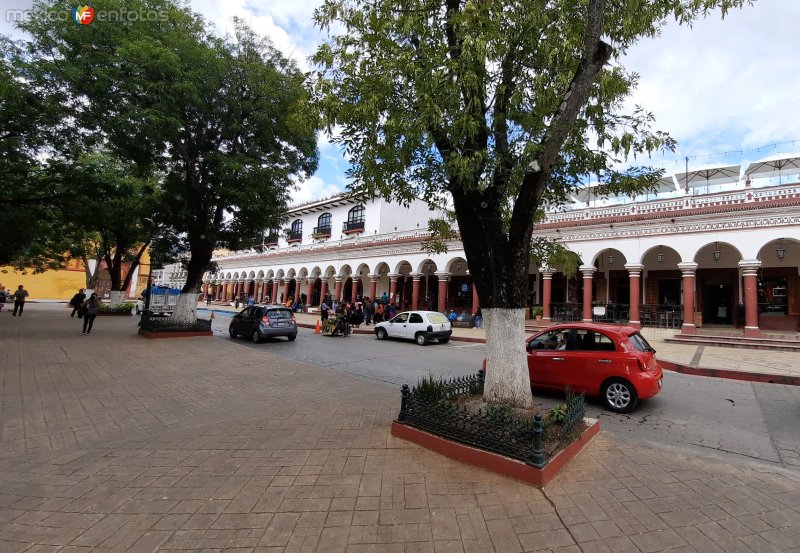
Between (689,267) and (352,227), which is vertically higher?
(352,227)

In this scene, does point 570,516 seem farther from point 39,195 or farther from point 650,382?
point 39,195

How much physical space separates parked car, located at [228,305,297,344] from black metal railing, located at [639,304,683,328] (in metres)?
15.8

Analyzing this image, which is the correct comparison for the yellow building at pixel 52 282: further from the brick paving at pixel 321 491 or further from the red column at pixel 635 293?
the red column at pixel 635 293

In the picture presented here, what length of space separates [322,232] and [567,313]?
74.1 feet

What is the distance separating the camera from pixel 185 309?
49.4 feet

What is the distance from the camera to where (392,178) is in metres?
5.08

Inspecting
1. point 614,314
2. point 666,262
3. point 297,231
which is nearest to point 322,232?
point 297,231

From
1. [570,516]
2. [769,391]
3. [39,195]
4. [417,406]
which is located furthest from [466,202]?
[39,195]

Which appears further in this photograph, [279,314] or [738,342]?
[279,314]

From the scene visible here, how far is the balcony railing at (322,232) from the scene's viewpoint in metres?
35.2

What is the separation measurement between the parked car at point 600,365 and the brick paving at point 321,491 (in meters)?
1.75

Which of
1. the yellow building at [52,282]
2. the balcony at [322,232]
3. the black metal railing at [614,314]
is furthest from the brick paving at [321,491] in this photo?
the yellow building at [52,282]

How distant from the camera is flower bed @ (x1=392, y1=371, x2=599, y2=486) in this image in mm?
3676

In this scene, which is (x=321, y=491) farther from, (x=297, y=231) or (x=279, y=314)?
(x=297, y=231)
